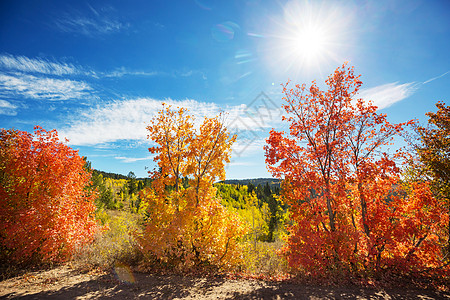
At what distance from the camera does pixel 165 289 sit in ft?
26.2

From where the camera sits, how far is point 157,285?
27.5 ft

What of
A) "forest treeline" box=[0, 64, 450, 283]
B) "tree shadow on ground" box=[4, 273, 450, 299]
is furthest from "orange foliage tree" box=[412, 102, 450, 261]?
"tree shadow on ground" box=[4, 273, 450, 299]

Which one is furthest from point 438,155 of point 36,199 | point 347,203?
point 36,199

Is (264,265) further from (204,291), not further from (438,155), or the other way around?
(438,155)

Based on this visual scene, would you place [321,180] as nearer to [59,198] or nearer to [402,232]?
[402,232]

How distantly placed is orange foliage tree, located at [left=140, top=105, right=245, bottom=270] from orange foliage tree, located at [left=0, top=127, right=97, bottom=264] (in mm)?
4470

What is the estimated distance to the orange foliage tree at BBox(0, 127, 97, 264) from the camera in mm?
9625

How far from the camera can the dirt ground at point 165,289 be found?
7320 millimetres

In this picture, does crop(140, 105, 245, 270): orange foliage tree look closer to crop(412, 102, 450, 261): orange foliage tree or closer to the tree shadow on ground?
the tree shadow on ground

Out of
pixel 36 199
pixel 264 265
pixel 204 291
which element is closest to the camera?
pixel 204 291

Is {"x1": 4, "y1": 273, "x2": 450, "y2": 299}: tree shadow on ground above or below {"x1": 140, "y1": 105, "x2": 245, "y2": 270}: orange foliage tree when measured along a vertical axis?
below

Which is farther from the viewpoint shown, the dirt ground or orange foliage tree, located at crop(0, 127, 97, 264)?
orange foliage tree, located at crop(0, 127, 97, 264)

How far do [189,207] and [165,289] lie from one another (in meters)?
3.61

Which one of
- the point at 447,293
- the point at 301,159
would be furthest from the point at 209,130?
the point at 447,293
